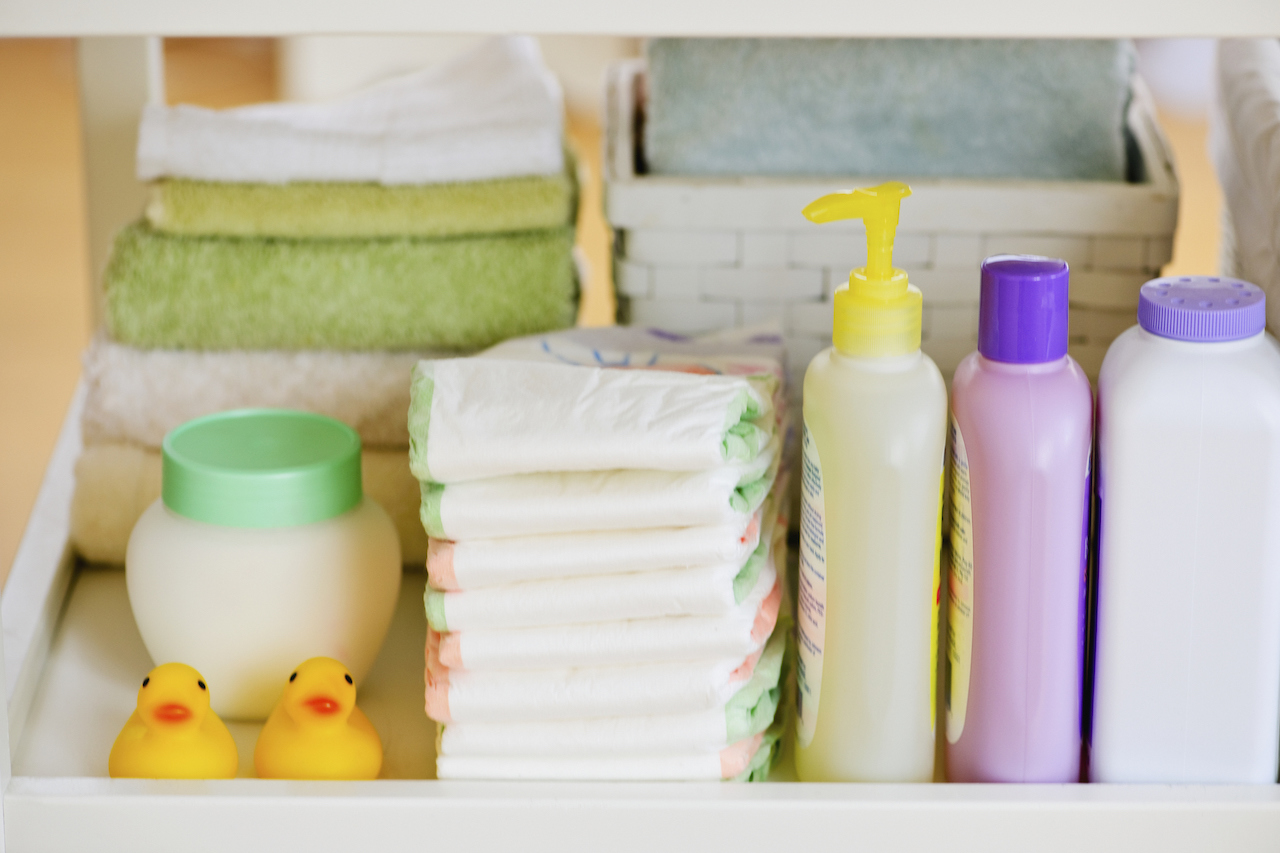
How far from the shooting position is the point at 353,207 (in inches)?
27.9

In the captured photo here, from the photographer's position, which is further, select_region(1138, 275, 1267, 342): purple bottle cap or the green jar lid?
the green jar lid

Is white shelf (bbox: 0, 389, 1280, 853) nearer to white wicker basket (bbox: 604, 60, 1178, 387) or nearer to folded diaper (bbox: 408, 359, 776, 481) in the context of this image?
folded diaper (bbox: 408, 359, 776, 481)

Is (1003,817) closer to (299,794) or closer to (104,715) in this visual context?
(299,794)

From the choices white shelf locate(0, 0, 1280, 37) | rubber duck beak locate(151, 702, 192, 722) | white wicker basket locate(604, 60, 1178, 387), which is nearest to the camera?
white shelf locate(0, 0, 1280, 37)

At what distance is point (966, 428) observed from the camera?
534 millimetres

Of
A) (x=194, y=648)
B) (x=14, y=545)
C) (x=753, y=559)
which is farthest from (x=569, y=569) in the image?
(x=14, y=545)

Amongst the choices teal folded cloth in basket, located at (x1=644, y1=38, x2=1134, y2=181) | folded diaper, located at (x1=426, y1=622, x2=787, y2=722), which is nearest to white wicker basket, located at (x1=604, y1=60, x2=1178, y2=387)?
teal folded cloth in basket, located at (x1=644, y1=38, x2=1134, y2=181)

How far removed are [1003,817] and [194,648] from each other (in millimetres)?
348

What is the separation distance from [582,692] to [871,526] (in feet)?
0.42

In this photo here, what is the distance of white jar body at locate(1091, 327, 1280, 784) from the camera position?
0.51 metres

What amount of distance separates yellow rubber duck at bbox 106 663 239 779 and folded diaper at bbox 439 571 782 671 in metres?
0.11

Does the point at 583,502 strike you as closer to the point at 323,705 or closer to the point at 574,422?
the point at 574,422

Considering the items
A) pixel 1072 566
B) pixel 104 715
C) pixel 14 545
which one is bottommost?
pixel 14 545

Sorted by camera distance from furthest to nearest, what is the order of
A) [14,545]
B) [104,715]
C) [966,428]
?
[14,545]
[104,715]
[966,428]
